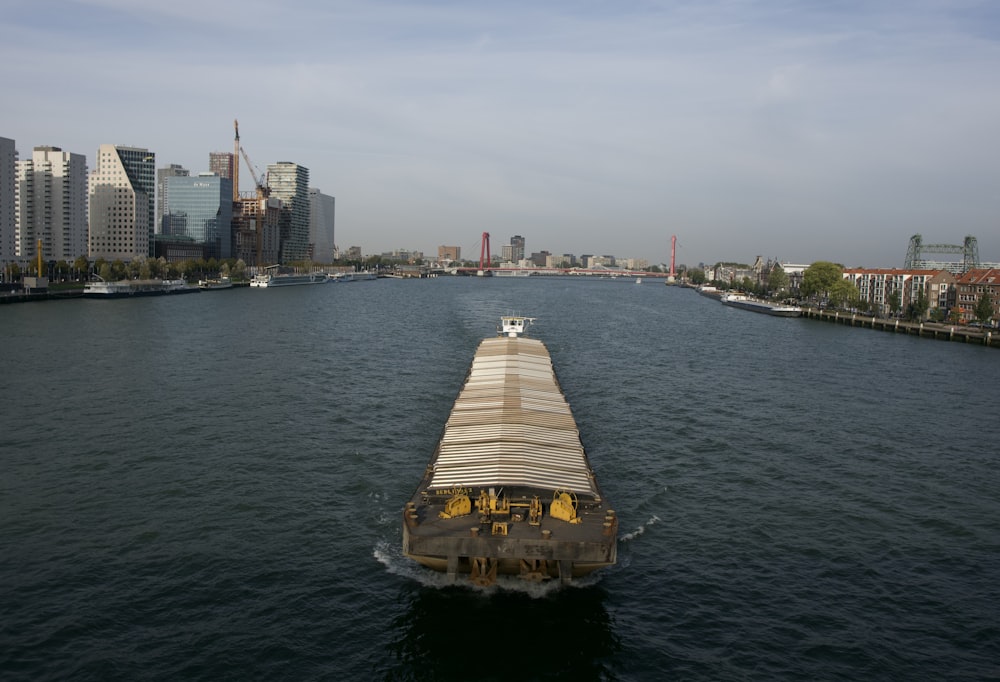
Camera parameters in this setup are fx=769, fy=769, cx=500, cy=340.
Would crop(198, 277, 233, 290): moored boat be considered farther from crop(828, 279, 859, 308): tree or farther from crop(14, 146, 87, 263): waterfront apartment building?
crop(828, 279, 859, 308): tree

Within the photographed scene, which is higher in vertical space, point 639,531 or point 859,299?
point 859,299

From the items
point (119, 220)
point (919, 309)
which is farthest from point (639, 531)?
point (119, 220)

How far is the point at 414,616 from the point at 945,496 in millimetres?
18737

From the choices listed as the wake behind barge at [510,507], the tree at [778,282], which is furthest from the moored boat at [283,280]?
the wake behind barge at [510,507]

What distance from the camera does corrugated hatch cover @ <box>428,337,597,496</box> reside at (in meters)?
18.0

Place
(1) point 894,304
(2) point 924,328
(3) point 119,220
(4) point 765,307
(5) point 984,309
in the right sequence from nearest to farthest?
(2) point 924,328 < (5) point 984,309 < (1) point 894,304 < (4) point 765,307 < (3) point 119,220

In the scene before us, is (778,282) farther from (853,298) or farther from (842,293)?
(853,298)

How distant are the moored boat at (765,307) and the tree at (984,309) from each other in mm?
25055

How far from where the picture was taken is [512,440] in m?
20.5

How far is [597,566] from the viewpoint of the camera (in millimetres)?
15688

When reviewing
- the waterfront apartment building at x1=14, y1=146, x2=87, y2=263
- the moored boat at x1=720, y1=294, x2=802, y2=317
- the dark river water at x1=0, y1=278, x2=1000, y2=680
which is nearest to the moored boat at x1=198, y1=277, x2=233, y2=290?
the waterfront apartment building at x1=14, y1=146, x2=87, y2=263

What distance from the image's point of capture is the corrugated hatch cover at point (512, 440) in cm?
1798

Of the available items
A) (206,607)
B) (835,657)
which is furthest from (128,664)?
(835,657)

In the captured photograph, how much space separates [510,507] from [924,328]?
84803mm
